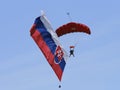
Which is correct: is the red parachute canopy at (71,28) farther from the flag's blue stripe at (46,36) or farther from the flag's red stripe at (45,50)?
the flag's red stripe at (45,50)

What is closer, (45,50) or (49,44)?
(45,50)

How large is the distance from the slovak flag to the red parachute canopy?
5906mm

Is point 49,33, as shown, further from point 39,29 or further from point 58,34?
point 58,34

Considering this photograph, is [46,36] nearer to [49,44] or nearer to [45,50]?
[49,44]

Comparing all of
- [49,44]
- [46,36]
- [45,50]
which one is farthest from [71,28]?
[45,50]

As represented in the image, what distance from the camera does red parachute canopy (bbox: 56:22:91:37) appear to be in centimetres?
6278

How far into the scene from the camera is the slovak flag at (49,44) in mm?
54559

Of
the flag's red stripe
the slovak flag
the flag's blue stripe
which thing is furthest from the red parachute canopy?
the flag's red stripe

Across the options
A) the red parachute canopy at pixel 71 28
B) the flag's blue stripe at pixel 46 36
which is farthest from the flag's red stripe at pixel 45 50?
the red parachute canopy at pixel 71 28

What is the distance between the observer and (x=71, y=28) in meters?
62.9

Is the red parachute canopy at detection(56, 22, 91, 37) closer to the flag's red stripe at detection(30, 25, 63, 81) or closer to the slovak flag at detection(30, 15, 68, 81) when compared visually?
the slovak flag at detection(30, 15, 68, 81)

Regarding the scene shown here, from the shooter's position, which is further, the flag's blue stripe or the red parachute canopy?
the red parachute canopy

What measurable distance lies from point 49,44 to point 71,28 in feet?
24.7

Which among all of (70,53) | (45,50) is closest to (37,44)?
(45,50)
